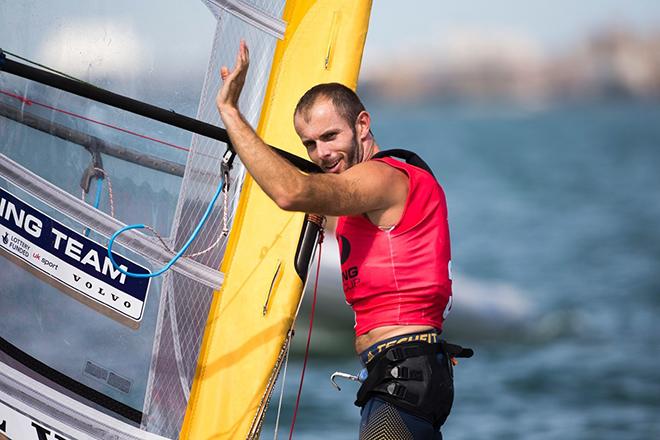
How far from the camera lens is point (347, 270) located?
10.1 ft

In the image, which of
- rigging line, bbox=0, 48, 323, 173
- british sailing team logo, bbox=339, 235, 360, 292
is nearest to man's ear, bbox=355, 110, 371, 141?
rigging line, bbox=0, 48, 323, 173

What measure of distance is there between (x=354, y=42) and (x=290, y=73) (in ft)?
0.75

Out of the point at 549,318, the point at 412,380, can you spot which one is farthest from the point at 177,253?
the point at 549,318

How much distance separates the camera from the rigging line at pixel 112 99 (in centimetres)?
311

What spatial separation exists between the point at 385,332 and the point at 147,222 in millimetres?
929

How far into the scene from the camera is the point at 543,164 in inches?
1853

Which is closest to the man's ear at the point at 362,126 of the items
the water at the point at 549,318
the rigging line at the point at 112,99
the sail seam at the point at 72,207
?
the rigging line at the point at 112,99

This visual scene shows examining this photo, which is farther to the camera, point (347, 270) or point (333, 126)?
point (347, 270)

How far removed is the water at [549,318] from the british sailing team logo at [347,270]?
5.76 metres

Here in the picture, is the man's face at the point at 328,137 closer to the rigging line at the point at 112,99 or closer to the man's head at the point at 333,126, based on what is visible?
the man's head at the point at 333,126

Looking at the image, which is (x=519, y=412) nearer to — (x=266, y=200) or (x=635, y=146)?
(x=266, y=200)

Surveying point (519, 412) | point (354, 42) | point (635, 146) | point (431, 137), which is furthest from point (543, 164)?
point (354, 42)

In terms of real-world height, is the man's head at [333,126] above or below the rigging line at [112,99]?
below

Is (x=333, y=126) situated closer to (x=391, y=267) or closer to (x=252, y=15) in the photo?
(x=391, y=267)
